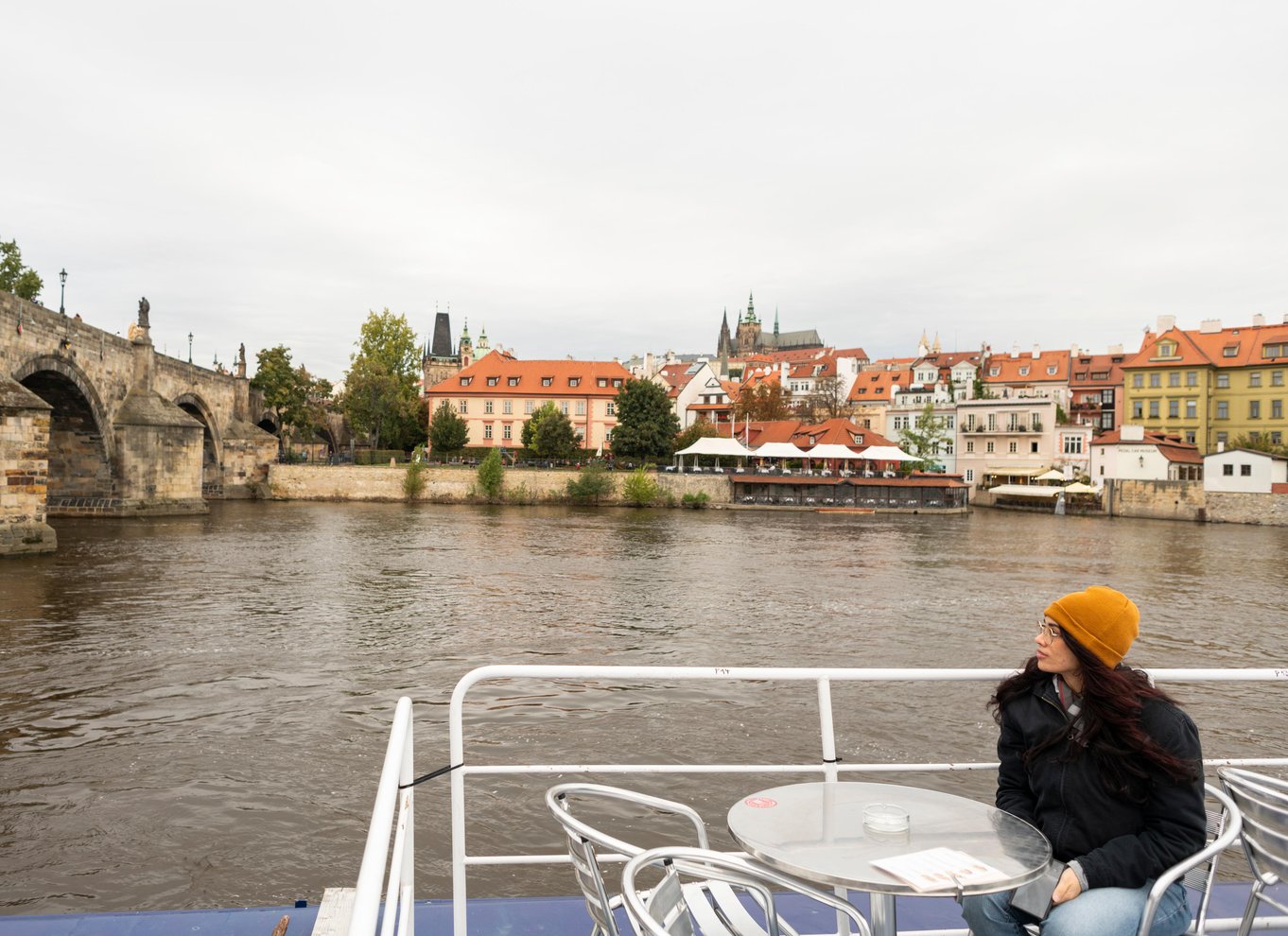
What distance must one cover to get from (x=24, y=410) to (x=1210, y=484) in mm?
52064

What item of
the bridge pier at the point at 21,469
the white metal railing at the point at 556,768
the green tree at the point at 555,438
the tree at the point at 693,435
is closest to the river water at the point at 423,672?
the bridge pier at the point at 21,469

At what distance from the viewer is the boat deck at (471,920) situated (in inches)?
138

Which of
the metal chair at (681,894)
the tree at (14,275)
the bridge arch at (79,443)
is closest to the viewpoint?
the metal chair at (681,894)

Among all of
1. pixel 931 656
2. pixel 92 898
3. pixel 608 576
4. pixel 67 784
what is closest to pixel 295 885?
pixel 92 898

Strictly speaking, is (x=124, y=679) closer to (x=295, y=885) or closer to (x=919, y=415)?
(x=295, y=885)

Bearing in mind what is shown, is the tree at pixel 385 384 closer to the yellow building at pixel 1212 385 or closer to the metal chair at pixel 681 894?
the yellow building at pixel 1212 385

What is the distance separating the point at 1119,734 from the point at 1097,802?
0.22 metres

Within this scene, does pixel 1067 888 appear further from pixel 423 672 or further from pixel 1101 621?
pixel 423 672

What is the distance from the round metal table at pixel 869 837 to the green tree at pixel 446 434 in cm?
6302

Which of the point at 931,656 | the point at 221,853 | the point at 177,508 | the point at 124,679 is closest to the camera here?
the point at 221,853

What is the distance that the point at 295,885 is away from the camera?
5.76m

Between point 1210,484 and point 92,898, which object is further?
point 1210,484

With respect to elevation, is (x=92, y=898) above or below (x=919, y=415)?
below

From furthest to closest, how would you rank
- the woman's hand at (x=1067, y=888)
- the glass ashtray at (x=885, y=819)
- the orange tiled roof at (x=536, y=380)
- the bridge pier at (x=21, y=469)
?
the orange tiled roof at (x=536, y=380)
the bridge pier at (x=21, y=469)
the woman's hand at (x=1067, y=888)
the glass ashtray at (x=885, y=819)
